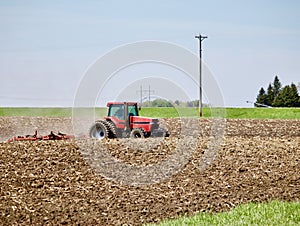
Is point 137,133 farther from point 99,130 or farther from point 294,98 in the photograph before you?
point 294,98

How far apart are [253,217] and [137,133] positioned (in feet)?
27.2

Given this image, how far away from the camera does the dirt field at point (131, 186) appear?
362 inches

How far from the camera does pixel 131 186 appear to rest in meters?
10.9

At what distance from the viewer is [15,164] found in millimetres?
11844

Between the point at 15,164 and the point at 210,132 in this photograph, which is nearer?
the point at 15,164

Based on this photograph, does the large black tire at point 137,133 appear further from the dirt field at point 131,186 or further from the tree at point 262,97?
the tree at point 262,97

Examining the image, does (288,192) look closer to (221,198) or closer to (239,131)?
(221,198)

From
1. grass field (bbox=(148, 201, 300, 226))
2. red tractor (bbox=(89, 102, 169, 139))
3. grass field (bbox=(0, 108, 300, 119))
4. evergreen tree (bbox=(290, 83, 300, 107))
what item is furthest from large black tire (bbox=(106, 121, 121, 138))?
evergreen tree (bbox=(290, 83, 300, 107))

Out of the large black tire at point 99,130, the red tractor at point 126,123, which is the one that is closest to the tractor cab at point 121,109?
the red tractor at point 126,123

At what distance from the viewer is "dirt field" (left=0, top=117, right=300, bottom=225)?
30.1 ft

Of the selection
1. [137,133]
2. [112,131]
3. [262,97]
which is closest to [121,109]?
[112,131]

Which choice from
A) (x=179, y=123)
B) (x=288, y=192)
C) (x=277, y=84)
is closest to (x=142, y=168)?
(x=288, y=192)

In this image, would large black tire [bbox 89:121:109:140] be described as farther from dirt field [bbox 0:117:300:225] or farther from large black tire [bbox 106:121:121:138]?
dirt field [bbox 0:117:300:225]

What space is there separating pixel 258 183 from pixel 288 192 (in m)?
0.77
